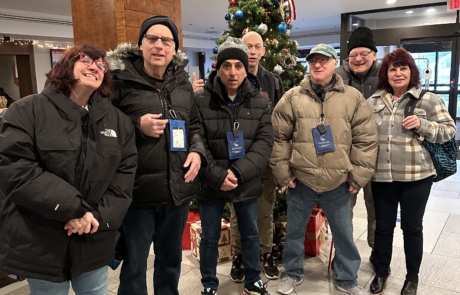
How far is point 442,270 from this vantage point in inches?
111

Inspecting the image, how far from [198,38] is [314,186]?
39.0 feet

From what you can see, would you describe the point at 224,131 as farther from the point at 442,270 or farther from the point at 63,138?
the point at 442,270

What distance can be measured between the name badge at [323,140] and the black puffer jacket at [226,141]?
279 millimetres

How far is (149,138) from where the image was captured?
177cm

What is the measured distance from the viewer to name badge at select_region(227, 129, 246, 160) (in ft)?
6.99

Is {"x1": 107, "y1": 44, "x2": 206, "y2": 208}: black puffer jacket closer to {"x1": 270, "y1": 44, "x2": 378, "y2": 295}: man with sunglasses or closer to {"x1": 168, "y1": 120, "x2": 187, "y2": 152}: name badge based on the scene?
{"x1": 168, "y1": 120, "x2": 187, "y2": 152}: name badge

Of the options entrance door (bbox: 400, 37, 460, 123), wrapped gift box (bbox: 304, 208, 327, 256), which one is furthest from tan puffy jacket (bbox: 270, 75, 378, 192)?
entrance door (bbox: 400, 37, 460, 123)

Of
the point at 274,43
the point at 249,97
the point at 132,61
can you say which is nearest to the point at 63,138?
the point at 132,61

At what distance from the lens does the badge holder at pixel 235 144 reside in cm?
213

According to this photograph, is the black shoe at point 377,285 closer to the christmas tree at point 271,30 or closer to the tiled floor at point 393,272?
the tiled floor at point 393,272

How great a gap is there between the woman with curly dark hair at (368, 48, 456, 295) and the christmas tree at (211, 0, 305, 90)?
4.42ft

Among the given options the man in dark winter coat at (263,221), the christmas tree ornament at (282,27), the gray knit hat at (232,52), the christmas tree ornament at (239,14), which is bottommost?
the man in dark winter coat at (263,221)

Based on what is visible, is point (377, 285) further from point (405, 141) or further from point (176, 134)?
point (176, 134)

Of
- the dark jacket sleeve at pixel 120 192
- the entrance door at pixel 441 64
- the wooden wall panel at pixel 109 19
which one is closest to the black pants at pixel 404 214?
the dark jacket sleeve at pixel 120 192
